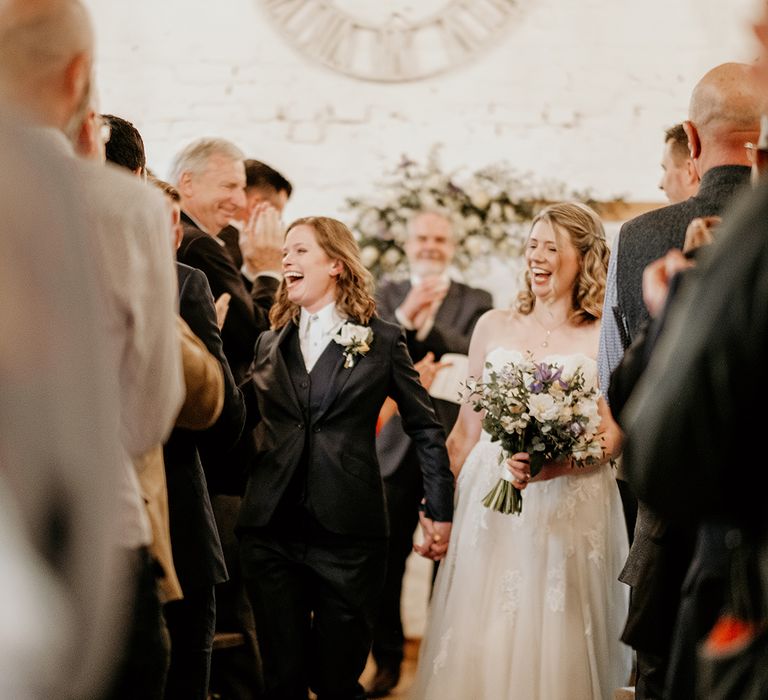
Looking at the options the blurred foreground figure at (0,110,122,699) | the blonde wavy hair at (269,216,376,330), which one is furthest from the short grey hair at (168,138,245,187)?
the blurred foreground figure at (0,110,122,699)

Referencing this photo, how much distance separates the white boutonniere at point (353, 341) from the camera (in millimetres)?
4340

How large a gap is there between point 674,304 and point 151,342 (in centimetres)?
84

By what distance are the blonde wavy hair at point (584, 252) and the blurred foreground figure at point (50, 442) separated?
Answer: 10.8ft

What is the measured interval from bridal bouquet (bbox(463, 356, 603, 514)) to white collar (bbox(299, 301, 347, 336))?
61cm

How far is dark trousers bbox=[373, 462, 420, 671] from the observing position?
5691 millimetres

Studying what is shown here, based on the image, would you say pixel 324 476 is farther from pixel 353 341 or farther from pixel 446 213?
pixel 446 213

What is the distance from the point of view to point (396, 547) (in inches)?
225

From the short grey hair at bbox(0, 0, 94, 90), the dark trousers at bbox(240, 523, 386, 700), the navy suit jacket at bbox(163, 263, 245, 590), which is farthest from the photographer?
the dark trousers at bbox(240, 523, 386, 700)

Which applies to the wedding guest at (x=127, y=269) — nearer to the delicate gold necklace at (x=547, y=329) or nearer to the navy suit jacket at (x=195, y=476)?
the navy suit jacket at (x=195, y=476)

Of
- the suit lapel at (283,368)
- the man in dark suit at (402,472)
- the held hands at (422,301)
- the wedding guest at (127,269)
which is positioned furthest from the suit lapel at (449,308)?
the wedding guest at (127,269)

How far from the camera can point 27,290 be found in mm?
1420

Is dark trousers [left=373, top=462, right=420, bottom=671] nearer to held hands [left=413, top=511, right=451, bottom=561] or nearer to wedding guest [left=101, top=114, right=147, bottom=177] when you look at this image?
→ held hands [left=413, top=511, right=451, bottom=561]

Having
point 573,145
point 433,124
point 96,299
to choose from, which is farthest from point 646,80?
point 96,299

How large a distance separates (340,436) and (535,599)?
919 mm
